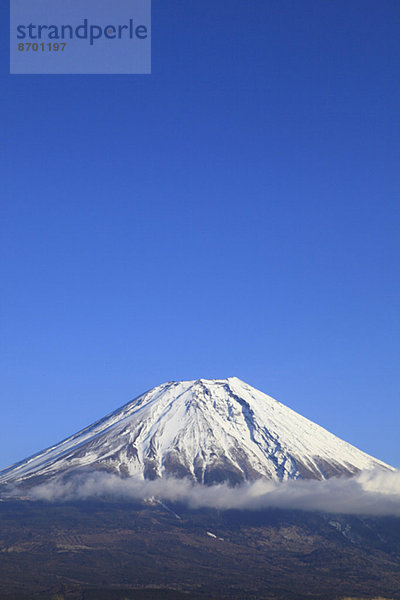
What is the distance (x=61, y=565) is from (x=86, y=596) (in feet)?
99.7

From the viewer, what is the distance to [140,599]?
156250mm

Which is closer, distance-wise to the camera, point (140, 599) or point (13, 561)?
point (140, 599)

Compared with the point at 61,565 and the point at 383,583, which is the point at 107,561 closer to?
the point at 61,565

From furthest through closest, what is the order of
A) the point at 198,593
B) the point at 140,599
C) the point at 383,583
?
the point at 383,583 < the point at 198,593 < the point at 140,599

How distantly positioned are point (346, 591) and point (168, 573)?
44584mm

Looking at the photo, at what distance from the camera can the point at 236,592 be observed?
17175 cm

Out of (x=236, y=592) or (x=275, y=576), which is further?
(x=275, y=576)

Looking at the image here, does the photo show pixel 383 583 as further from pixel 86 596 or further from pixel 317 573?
pixel 86 596

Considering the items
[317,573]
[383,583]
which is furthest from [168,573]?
[383,583]

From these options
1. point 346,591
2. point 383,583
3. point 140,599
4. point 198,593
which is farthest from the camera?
point 383,583

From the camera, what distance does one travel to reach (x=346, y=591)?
18225cm

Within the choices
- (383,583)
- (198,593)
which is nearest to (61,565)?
(198,593)

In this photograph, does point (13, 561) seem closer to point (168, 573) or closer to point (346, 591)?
point (168, 573)

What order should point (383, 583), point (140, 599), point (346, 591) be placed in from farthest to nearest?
1. point (383, 583)
2. point (346, 591)
3. point (140, 599)
